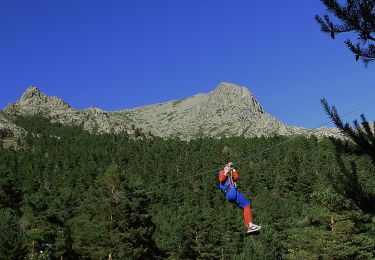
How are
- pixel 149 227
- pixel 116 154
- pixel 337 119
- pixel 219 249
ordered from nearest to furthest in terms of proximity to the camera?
pixel 337 119
pixel 149 227
pixel 219 249
pixel 116 154

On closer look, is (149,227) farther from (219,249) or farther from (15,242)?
(219,249)

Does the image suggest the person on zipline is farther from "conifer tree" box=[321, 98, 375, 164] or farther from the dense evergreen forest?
"conifer tree" box=[321, 98, 375, 164]

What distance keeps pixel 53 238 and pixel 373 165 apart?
3813 centimetres

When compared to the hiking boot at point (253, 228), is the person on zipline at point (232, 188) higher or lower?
higher

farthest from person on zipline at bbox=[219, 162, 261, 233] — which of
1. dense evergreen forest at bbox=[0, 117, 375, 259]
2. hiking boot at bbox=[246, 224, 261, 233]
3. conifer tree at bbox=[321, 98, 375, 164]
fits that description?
conifer tree at bbox=[321, 98, 375, 164]

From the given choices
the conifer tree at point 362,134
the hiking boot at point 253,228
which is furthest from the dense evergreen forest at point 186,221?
the hiking boot at point 253,228

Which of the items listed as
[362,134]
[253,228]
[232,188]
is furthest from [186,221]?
[362,134]

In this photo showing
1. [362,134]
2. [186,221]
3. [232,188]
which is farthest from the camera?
[186,221]

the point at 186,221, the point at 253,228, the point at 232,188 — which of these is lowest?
the point at 253,228

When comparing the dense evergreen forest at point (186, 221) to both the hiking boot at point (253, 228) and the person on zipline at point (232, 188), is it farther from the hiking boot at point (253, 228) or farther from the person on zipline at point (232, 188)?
the hiking boot at point (253, 228)

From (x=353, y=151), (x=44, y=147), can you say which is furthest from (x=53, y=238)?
(x=44, y=147)

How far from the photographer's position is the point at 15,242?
108 feet

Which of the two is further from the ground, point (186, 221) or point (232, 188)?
point (186, 221)

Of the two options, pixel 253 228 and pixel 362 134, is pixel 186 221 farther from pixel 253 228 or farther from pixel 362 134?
pixel 362 134
